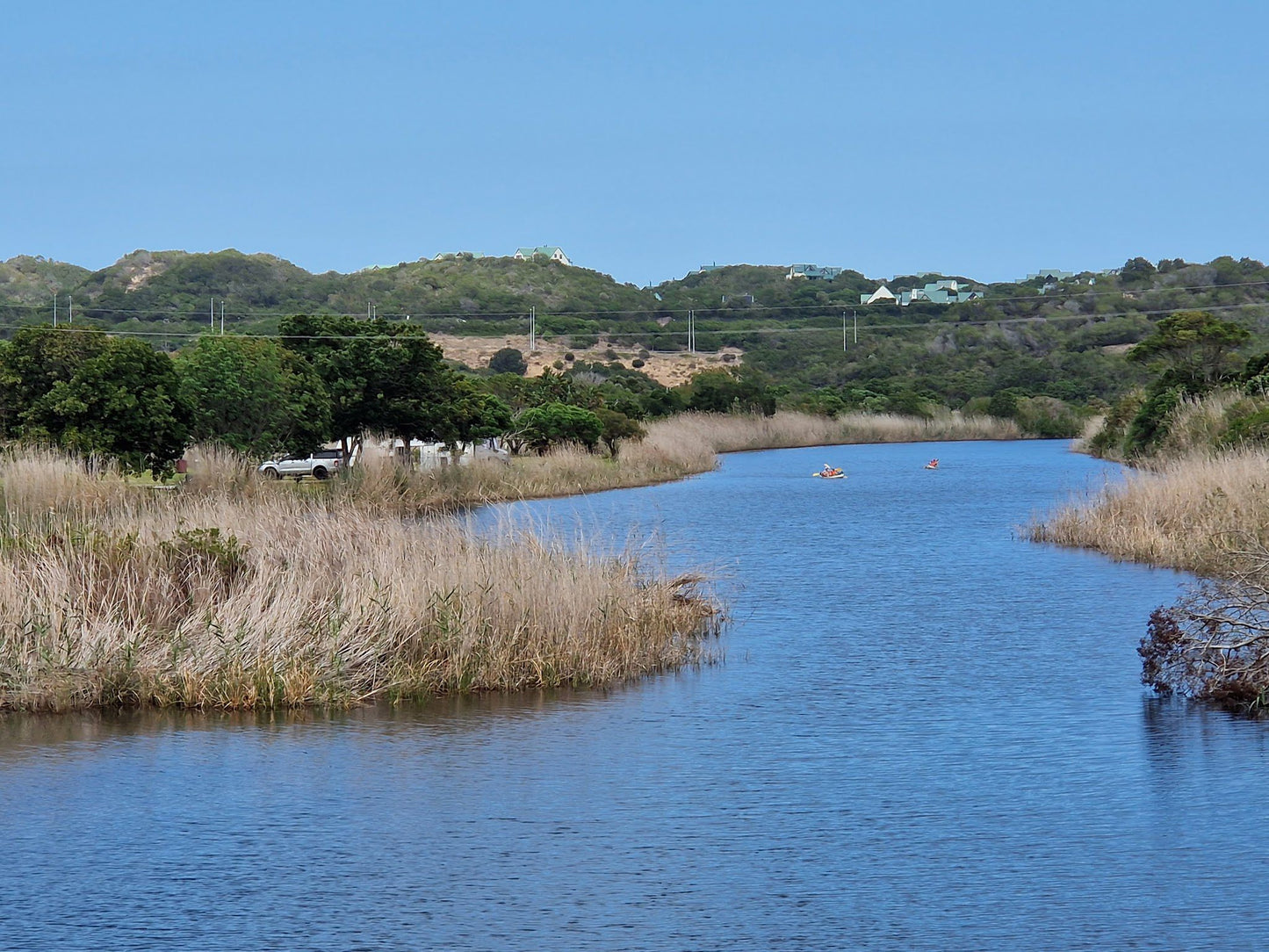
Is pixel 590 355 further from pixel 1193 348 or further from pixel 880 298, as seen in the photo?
pixel 1193 348

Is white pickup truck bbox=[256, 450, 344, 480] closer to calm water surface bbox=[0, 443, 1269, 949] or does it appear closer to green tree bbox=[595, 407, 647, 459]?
green tree bbox=[595, 407, 647, 459]

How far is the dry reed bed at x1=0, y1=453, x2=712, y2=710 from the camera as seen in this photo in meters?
13.5

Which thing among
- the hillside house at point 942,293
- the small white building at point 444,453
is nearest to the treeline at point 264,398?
the small white building at point 444,453

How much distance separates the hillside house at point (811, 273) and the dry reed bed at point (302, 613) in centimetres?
14229

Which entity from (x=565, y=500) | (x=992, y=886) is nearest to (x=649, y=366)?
(x=565, y=500)

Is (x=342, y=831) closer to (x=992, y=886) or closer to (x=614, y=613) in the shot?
(x=992, y=886)

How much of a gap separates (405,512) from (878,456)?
3846cm

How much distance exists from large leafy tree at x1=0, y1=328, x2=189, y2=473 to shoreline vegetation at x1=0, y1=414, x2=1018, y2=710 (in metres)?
9.79

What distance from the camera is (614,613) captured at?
15.9 meters

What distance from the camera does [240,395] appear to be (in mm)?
33281

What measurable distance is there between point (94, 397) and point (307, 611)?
16010 mm

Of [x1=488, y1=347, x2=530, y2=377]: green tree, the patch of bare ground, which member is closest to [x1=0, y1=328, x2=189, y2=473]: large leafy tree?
[x1=488, y1=347, x2=530, y2=377]: green tree

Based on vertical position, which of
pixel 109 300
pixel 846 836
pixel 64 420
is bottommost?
pixel 846 836

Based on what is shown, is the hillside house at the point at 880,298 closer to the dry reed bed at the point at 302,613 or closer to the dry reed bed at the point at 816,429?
the dry reed bed at the point at 816,429
